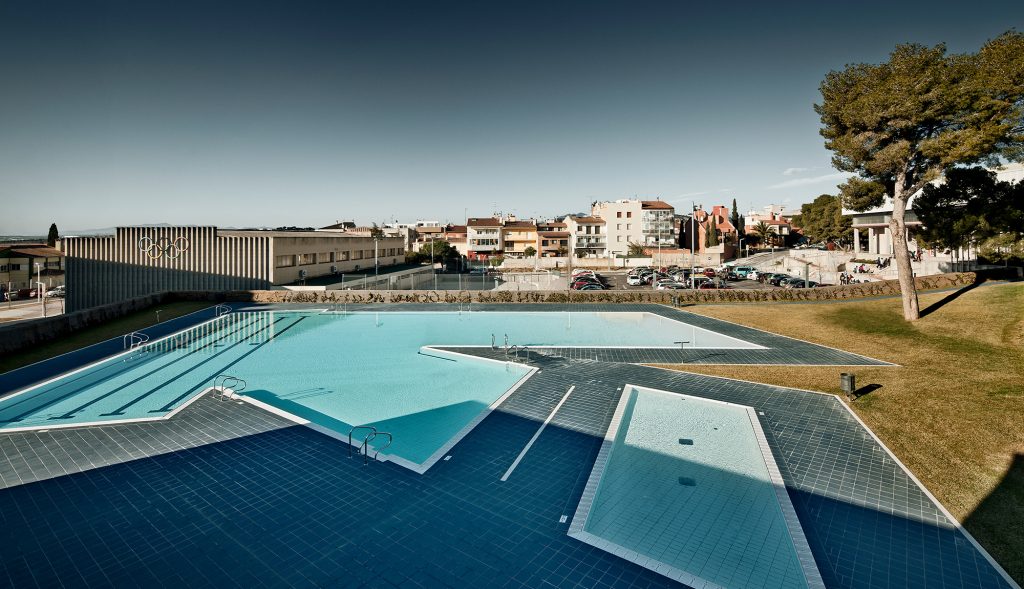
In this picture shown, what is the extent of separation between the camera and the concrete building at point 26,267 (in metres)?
51.9

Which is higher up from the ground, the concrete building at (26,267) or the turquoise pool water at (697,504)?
the concrete building at (26,267)

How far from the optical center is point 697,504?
7.86 metres

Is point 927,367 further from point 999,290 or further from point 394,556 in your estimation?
point 394,556

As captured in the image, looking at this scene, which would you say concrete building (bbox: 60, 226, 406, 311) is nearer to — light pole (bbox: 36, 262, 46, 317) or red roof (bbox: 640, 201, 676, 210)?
light pole (bbox: 36, 262, 46, 317)

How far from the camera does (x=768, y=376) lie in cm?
1443

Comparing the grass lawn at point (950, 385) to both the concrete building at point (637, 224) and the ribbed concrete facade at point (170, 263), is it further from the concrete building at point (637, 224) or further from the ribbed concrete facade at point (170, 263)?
the concrete building at point (637, 224)

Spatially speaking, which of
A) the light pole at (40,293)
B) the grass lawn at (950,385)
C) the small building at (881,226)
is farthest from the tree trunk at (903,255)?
the light pole at (40,293)

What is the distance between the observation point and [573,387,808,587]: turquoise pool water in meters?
6.48

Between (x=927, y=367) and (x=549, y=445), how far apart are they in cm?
1207

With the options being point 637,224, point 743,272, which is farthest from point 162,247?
point 637,224

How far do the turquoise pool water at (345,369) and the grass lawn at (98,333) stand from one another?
2.25m

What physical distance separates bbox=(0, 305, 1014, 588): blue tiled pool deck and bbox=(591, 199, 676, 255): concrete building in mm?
63190

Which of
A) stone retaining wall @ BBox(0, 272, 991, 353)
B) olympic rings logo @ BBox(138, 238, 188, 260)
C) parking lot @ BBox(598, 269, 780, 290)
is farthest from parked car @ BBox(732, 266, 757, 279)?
olympic rings logo @ BBox(138, 238, 188, 260)

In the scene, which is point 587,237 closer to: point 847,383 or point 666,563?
point 847,383
